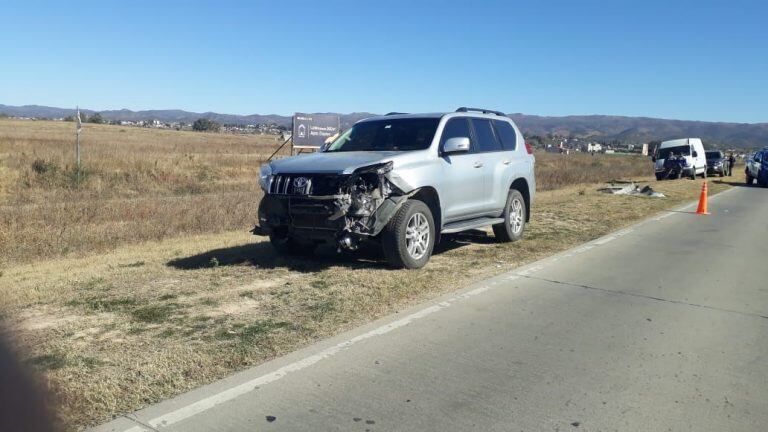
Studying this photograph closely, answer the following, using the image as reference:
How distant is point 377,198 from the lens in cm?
752

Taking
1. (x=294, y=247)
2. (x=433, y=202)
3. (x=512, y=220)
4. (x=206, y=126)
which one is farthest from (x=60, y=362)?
(x=206, y=126)

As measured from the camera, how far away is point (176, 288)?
6973 millimetres

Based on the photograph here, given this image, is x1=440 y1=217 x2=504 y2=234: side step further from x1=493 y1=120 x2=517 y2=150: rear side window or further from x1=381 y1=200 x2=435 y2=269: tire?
x1=493 y1=120 x2=517 y2=150: rear side window

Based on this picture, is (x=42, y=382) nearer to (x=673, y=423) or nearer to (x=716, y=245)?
(x=673, y=423)

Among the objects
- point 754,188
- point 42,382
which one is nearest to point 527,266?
point 42,382

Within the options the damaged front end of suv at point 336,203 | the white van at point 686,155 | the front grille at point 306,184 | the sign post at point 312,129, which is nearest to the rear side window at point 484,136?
the damaged front end of suv at point 336,203

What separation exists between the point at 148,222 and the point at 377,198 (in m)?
8.04

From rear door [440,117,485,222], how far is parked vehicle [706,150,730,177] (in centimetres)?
3402

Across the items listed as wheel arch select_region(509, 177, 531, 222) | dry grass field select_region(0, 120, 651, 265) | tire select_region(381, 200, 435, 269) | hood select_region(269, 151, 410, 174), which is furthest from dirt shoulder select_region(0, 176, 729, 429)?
dry grass field select_region(0, 120, 651, 265)

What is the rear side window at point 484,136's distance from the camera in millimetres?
9547

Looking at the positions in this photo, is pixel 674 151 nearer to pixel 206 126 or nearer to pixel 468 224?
pixel 468 224

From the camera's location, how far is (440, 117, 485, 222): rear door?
337 inches

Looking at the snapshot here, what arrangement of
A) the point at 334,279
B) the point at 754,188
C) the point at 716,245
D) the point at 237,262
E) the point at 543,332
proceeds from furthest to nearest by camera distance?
1. the point at 754,188
2. the point at 716,245
3. the point at 237,262
4. the point at 334,279
5. the point at 543,332

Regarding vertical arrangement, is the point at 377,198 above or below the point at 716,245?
above
